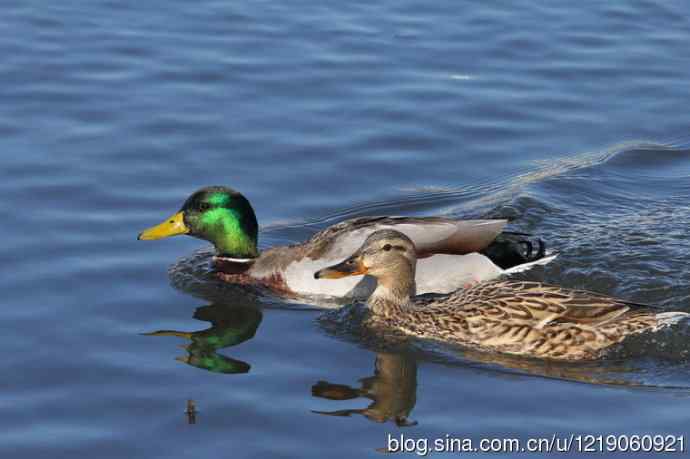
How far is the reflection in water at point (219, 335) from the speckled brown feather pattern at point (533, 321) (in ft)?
3.11

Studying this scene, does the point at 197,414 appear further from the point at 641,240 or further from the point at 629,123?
the point at 629,123

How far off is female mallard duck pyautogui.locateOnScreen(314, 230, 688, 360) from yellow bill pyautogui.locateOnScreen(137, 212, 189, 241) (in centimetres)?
146

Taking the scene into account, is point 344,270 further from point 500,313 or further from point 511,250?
point 511,250

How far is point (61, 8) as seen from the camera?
52.6ft

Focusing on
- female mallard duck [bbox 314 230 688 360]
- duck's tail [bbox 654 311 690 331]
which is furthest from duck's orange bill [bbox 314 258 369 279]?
duck's tail [bbox 654 311 690 331]

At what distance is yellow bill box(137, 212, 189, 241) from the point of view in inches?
416

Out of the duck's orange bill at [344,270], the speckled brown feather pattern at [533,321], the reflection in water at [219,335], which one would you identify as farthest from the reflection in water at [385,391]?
the duck's orange bill at [344,270]

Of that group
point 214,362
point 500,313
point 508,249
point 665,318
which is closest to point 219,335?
point 214,362

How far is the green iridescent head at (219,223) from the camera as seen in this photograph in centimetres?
1076

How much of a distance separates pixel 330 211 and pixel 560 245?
1912mm

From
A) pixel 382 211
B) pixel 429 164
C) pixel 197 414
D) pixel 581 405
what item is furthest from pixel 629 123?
pixel 197 414

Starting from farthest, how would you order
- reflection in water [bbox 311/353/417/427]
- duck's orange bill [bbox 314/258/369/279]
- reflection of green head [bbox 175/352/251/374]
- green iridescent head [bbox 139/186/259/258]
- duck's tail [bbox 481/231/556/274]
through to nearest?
duck's tail [bbox 481/231/556/274] → green iridescent head [bbox 139/186/259/258] → duck's orange bill [bbox 314/258/369/279] → reflection of green head [bbox 175/352/251/374] → reflection in water [bbox 311/353/417/427]

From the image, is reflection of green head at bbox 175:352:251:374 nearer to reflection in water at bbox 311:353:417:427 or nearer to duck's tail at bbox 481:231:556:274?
reflection in water at bbox 311:353:417:427

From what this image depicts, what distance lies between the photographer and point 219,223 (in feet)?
36.2
